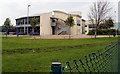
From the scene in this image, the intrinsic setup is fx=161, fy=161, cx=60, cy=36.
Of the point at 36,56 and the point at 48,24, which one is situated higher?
the point at 48,24

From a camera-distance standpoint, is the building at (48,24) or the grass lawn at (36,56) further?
the building at (48,24)

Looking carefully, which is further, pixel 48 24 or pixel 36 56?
pixel 48 24

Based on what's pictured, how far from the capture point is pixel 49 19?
42250 millimetres

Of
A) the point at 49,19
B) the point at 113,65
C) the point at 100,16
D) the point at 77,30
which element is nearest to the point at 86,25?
the point at 77,30

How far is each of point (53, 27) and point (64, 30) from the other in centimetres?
318

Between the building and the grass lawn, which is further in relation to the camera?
the building

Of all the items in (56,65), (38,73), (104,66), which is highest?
(56,65)

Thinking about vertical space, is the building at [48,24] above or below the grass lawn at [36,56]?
above

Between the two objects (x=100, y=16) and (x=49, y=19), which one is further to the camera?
(x=49, y=19)

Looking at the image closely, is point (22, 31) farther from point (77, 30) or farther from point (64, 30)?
point (77, 30)

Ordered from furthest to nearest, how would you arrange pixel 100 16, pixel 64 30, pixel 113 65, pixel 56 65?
pixel 64 30
pixel 100 16
pixel 113 65
pixel 56 65

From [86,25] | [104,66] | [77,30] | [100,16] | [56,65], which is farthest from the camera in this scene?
[86,25]

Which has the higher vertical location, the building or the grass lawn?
the building

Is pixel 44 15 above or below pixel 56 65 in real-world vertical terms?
above
